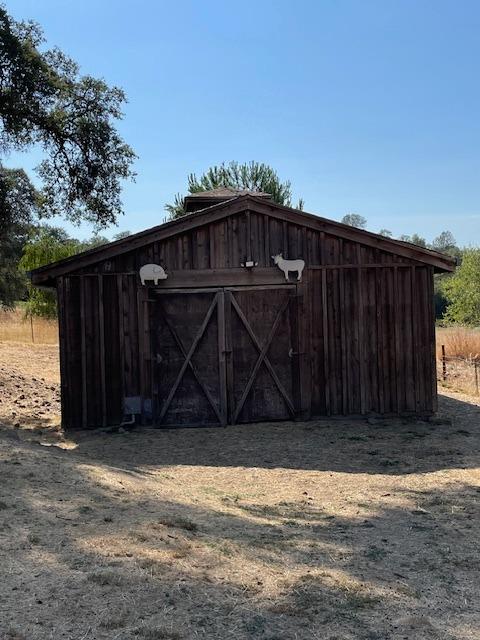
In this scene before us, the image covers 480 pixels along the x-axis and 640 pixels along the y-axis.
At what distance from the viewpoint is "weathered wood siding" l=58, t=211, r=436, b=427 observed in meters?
10.5

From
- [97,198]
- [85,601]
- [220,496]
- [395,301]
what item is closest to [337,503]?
[220,496]

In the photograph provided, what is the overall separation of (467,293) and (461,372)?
1955 cm

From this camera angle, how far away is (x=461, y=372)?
61.7 feet

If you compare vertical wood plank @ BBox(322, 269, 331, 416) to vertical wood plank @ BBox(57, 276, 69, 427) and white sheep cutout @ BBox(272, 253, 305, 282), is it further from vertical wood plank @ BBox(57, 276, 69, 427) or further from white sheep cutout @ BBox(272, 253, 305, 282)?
vertical wood plank @ BBox(57, 276, 69, 427)

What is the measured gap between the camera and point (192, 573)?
3.89 metres

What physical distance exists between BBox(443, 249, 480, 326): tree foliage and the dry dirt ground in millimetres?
29708

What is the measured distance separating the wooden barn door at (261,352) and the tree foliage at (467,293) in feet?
93.3

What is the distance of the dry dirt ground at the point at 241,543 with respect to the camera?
3.33 metres

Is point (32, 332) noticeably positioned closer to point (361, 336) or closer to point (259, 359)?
point (259, 359)

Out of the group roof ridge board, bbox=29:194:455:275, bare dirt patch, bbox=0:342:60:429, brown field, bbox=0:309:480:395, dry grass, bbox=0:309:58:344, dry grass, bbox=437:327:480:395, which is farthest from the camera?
dry grass, bbox=0:309:58:344

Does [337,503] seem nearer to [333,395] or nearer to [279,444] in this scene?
[279,444]

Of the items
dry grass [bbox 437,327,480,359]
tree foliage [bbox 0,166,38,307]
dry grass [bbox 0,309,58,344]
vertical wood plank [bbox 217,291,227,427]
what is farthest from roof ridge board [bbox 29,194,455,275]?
dry grass [bbox 0,309,58,344]

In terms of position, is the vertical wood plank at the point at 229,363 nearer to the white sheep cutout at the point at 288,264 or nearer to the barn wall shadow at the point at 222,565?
the white sheep cutout at the point at 288,264

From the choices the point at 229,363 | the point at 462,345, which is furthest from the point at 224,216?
the point at 462,345
